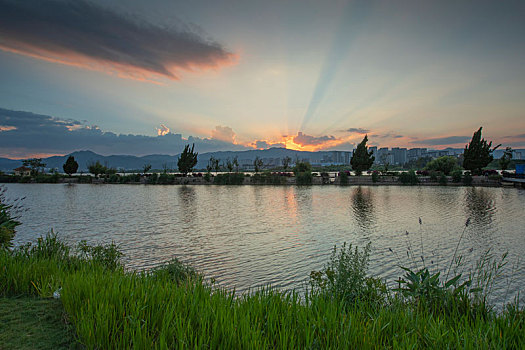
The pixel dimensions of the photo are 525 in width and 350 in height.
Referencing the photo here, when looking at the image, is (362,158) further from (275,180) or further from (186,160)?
(186,160)

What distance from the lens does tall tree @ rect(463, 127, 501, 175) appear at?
56500mm

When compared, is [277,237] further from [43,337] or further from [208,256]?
[43,337]

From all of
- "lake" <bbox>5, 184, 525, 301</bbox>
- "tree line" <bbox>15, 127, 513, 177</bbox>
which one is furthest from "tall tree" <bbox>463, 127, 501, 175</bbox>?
"lake" <bbox>5, 184, 525, 301</bbox>

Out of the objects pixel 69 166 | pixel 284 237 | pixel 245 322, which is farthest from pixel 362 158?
pixel 69 166

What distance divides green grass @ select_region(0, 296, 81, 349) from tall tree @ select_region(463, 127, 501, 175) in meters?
70.5

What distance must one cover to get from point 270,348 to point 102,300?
2301 mm

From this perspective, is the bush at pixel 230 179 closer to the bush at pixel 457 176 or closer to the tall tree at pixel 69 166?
the bush at pixel 457 176

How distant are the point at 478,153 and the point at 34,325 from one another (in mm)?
71135

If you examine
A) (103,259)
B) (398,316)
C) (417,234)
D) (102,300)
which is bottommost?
(417,234)

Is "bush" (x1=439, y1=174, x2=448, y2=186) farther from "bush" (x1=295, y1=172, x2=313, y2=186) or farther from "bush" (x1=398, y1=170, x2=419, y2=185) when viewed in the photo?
"bush" (x1=295, y1=172, x2=313, y2=186)

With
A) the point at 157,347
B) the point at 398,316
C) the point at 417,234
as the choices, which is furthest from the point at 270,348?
the point at 417,234

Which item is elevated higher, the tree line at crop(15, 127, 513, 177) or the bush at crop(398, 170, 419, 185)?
the tree line at crop(15, 127, 513, 177)

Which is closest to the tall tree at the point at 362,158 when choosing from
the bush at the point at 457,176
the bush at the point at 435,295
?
the bush at the point at 457,176

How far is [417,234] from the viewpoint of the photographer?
551 inches
